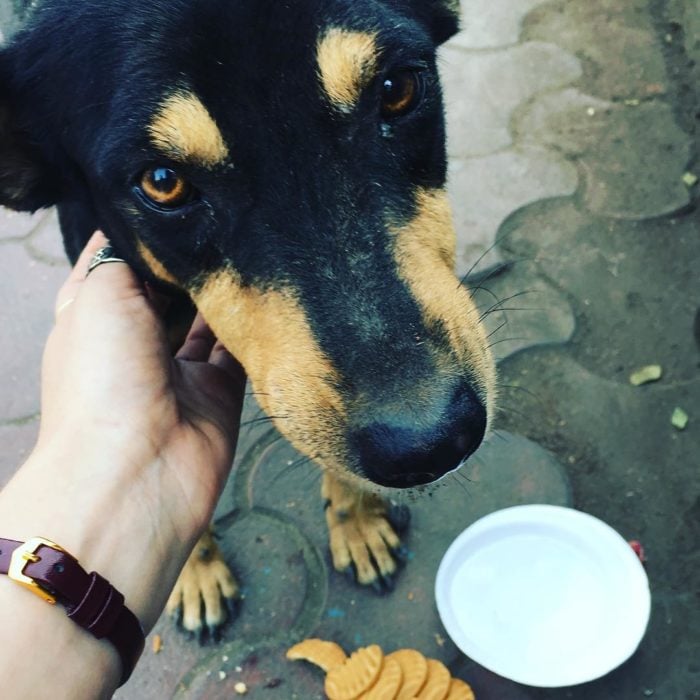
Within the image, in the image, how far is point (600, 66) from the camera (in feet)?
14.7

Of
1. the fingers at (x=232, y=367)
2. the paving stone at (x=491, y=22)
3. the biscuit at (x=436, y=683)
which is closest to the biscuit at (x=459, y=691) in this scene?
the biscuit at (x=436, y=683)

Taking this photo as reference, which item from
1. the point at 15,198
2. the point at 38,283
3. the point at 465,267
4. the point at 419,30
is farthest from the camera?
the point at 38,283

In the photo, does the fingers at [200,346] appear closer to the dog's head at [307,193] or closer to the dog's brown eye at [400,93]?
the dog's head at [307,193]

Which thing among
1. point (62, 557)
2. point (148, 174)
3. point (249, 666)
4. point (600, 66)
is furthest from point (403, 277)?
point (600, 66)

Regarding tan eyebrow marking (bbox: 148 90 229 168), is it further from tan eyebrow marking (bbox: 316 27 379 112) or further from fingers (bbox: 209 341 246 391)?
Answer: fingers (bbox: 209 341 246 391)

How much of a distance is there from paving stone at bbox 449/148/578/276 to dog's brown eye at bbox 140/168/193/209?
211 centimetres

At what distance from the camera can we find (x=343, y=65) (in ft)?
5.82

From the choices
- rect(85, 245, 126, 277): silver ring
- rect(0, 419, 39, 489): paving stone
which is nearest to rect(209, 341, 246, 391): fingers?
rect(85, 245, 126, 277): silver ring

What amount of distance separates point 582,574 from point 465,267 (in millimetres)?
1637

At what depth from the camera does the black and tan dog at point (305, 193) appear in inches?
67.6

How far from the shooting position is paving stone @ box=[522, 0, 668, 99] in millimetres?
4367

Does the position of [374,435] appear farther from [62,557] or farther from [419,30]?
[419,30]

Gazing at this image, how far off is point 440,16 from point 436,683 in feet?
7.42

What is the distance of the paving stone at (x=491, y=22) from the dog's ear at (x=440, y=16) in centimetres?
227
